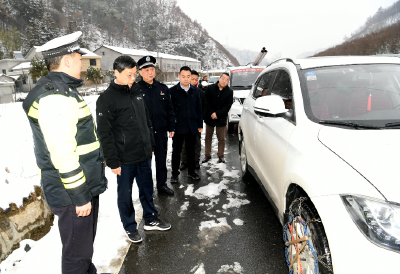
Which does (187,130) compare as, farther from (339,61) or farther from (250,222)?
(339,61)

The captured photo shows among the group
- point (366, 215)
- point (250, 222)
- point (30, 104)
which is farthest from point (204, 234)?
point (30, 104)

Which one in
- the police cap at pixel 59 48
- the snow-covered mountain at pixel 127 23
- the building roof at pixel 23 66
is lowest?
the police cap at pixel 59 48

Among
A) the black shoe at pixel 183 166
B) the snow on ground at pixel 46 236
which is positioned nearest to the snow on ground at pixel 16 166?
the snow on ground at pixel 46 236

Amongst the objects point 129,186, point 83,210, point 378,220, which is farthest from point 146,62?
point 378,220

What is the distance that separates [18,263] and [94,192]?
140 centimetres

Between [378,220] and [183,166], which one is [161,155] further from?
[378,220]

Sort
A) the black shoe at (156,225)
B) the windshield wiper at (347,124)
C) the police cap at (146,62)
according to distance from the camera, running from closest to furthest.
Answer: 1. the windshield wiper at (347,124)
2. the black shoe at (156,225)
3. the police cap at (146,62)

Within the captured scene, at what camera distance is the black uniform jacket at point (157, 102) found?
386 centimetres

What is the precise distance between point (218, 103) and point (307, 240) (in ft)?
13.8

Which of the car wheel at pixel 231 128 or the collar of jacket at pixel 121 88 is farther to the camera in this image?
the car wheel at pixel 231 128

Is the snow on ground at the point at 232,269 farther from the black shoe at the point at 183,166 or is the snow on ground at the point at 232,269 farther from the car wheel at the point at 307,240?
the black shoe at the point at 183,166

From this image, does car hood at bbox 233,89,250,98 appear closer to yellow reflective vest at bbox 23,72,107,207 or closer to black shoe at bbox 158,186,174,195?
black shoe at bbox 158,186,174,195

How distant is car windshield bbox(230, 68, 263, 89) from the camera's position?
897 centimetres

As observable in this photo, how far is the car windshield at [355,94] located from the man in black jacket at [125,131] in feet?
5.95
